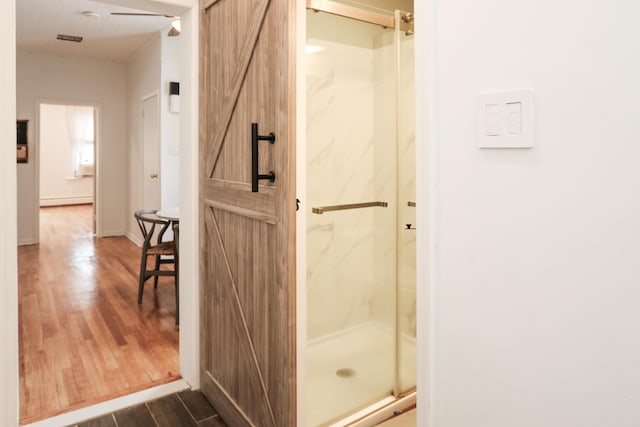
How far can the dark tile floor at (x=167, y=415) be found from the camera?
209 centimetres

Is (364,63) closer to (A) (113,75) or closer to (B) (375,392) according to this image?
(B) (375,392)

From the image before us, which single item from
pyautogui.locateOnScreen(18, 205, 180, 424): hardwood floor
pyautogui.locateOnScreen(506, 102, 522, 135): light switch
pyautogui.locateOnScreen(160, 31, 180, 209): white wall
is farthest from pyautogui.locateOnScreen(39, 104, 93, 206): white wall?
pyautogui.locateOnScreen(506, 102, 522, 135): light switch

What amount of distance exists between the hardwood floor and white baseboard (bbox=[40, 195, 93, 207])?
5.43 m

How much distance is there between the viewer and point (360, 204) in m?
2.67

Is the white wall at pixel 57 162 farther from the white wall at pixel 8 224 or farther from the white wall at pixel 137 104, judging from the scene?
the white wall at pixel 8 224

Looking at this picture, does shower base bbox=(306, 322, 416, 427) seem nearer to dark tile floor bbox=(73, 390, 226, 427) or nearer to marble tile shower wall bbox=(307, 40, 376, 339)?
marble tile shower wall bbox=(307, 40, 376, 339)

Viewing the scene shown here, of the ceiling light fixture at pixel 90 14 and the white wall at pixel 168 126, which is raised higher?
the ceiling light fixture at pixel 90 14

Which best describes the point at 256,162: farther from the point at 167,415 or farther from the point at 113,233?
the point at 113,233

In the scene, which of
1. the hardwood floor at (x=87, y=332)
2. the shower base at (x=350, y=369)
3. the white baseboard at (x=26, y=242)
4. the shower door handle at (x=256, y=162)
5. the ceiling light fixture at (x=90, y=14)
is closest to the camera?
the shower door handle at (x=256, y=162)

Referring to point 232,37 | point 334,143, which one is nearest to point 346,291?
point 334,143

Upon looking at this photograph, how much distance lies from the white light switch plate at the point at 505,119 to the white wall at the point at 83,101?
6.69 m

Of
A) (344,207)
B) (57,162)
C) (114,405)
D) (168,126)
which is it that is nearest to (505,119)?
(344,207)

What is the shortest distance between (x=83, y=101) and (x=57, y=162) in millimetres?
4695

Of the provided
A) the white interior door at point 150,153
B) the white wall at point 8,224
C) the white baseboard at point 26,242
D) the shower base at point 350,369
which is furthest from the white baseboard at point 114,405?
the white baseboard at point 26,242
